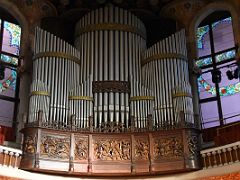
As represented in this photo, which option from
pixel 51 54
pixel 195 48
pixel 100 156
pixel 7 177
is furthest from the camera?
pixel 195 48

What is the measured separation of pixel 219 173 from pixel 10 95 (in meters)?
7.11

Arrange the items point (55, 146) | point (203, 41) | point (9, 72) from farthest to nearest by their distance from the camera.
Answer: point (203, 41) → point (9, 72) → point (55, 146)

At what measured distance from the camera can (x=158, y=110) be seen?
46.9 ft

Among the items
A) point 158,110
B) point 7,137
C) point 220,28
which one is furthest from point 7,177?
point 220,28

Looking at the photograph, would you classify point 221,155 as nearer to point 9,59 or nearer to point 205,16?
point 205,16

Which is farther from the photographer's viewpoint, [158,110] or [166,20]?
[166,20]

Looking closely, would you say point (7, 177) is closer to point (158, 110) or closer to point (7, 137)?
point (7, 137)

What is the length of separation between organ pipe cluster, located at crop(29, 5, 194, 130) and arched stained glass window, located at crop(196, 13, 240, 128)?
1151 millimetres

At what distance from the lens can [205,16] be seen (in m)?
16.8

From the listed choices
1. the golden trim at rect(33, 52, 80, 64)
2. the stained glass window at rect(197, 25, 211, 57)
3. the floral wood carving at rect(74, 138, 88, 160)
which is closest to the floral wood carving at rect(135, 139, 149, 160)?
the floral wood carving at rect(74, 138, 88, 160)

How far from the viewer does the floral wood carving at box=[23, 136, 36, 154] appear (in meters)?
13.1

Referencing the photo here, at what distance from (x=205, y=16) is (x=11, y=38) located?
6905 mm

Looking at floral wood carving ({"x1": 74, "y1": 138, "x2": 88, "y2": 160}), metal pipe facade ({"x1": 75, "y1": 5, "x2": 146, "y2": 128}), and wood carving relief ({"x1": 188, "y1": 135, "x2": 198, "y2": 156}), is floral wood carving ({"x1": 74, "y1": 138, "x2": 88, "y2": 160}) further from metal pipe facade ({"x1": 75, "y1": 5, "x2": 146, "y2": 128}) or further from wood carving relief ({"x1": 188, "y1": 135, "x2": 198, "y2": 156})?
wood carving relief ({"x1": 188, "y1": 135, "x2": 198, "y2": 156})

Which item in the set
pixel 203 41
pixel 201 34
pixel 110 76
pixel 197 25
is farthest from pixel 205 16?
pixel 110 76
